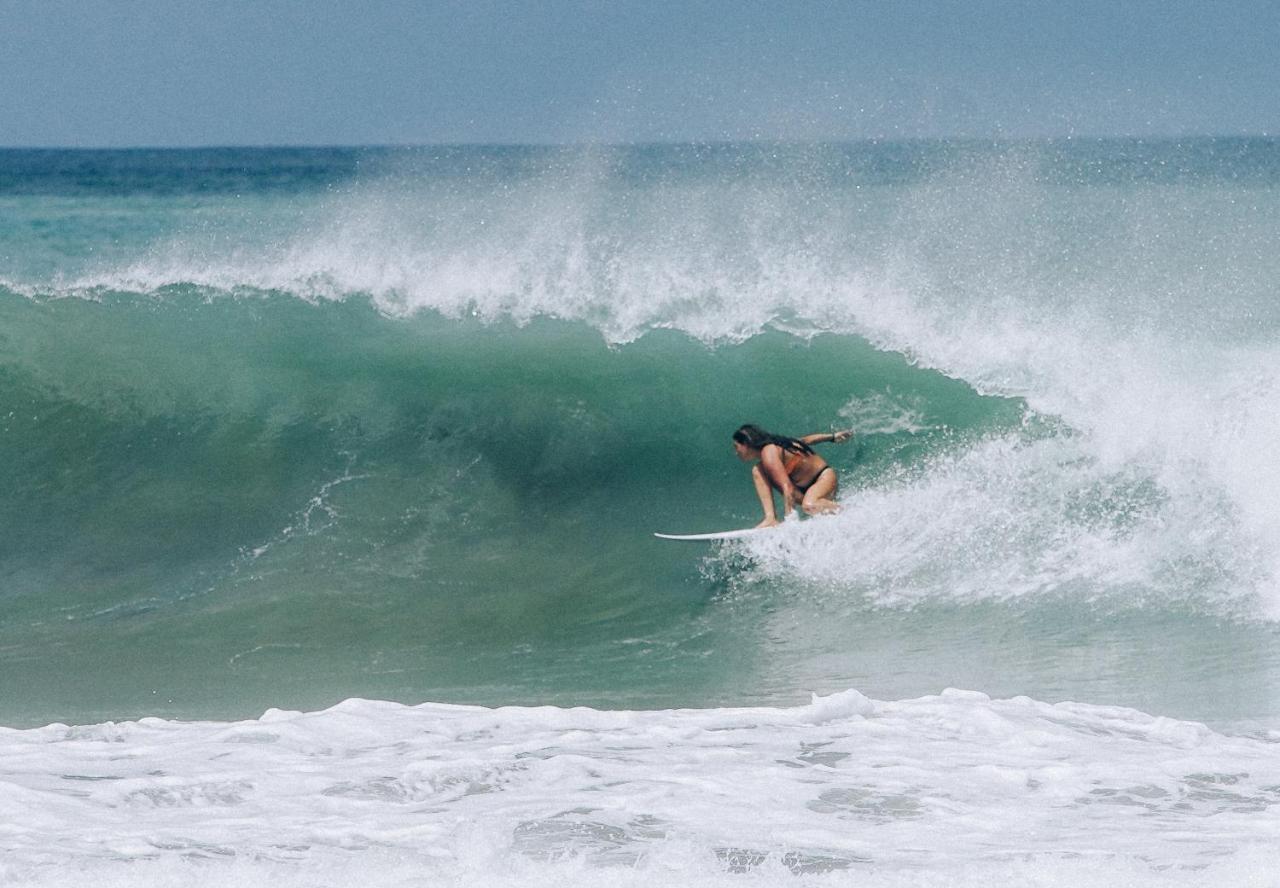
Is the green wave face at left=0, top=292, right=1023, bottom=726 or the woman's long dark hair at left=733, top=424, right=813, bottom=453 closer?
the green wave face at left=0, top=292, right=1023, bottom=726

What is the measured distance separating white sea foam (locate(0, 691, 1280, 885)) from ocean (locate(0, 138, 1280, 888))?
21 mm

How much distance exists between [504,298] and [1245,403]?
5870 millimetres

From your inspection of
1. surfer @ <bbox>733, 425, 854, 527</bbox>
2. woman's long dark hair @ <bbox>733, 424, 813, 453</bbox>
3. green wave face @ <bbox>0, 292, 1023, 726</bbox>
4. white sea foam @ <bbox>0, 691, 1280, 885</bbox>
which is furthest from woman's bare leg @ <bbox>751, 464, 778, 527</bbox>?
white sea foam @ <bbox>0, 691, 1280, 885</bbox>

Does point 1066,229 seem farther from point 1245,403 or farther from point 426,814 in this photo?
point 426,814

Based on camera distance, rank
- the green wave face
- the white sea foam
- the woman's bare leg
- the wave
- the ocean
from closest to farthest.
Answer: the white sea foam < the ocean < the green wave face < the wave < the woman's bare leg

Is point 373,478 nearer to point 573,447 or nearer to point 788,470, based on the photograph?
point 573,447

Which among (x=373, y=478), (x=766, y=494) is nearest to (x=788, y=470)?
(x=766, y=494)

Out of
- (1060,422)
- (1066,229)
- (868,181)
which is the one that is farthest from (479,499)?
(868,181)

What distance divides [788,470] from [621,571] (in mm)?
1209

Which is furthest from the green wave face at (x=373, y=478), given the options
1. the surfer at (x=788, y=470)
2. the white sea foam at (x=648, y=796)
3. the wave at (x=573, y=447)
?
the white sea foam at (x=648, y=796)

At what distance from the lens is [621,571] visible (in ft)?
26.5

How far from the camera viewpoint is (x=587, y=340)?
425 inches

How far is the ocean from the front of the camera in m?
4.29

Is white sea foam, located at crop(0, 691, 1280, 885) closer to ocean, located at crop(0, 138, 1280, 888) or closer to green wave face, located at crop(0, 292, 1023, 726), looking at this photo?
ocean, located at crop(0, 138, 1280, 888)
